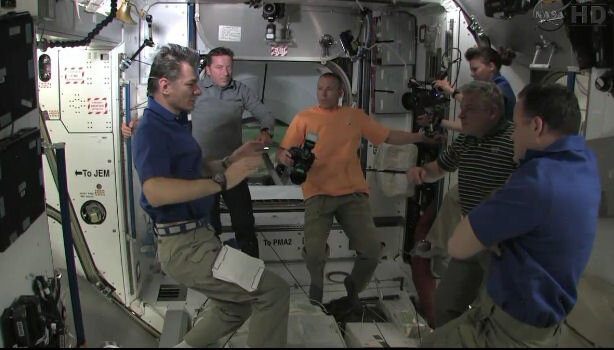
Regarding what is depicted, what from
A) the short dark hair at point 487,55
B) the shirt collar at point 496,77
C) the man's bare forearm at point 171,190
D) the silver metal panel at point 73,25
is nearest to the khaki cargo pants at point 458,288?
the shirt collar at point 496,77

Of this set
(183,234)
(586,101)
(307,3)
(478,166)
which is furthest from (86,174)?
(586,101)

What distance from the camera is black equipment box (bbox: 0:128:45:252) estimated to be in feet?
7.57

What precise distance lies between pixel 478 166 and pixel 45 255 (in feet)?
8.42

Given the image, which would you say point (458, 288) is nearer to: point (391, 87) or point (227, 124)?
point (227, 124)

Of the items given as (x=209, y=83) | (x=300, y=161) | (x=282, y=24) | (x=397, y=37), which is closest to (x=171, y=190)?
(x=300, y=161)

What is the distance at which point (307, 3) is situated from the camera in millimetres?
5391

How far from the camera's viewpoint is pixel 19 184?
2508mm

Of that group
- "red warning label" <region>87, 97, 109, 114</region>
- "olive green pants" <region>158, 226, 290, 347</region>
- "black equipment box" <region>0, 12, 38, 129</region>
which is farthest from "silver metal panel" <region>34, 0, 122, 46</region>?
"olive green pants" <region>158, 226, 290, 347</region>

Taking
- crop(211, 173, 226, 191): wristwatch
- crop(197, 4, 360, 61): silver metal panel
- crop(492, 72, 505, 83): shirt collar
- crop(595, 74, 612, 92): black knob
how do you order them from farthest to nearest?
crop(197, 4, 360, 61): silver metal panel → crop(492, 72, 505, 83): shirt collar → crop(595, 74, 612, 92): black knob → crop(211, 173, 226, 191): wristwatch

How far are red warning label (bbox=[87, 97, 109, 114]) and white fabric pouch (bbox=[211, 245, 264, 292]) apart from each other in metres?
2.17

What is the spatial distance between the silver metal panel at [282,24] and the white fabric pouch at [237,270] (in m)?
3.02

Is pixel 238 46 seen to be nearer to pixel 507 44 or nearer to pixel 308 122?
pixel 308 122

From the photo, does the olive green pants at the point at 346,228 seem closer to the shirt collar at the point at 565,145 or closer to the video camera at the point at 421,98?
the video camera at the point at 421,98

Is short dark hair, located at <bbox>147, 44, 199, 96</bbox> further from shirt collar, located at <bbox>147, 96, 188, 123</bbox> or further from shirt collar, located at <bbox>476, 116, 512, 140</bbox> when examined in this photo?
shirt collar, located at <bbox>476, 116, 512, 140</bbox>
